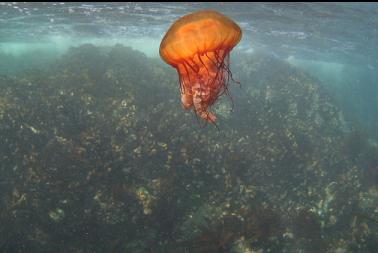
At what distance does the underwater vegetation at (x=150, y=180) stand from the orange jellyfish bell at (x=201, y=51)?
19.9ft

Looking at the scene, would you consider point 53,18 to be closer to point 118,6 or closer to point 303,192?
point 118,6

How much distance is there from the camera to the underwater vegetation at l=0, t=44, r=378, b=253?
9.55m

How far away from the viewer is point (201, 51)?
3.47 m

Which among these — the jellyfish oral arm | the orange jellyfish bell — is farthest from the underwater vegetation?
the orange jellyfish bell

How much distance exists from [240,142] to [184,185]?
3324 millimetres

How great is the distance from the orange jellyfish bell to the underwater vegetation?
19.9ft

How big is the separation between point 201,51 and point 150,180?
7469 millimetres

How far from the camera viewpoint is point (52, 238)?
31.1 ft

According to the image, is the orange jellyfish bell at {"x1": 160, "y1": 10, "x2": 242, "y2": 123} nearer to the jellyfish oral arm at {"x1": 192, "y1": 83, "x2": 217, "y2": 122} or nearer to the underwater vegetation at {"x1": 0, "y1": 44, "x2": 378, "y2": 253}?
the jellyfish oral arm at {"x1": 192, "y1": 83, "x2": 217, "y2": 122}

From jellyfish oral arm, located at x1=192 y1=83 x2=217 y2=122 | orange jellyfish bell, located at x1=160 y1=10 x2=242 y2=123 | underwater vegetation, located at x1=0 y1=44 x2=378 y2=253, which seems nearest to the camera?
orange jellyfish bell, located at x1=160 y1=10 x2=242 y2=123

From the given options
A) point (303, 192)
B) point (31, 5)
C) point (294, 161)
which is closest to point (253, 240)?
point (303, 192)

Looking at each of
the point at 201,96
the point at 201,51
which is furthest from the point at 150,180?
the point at 201,51

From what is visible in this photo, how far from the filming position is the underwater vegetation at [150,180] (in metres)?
9.55

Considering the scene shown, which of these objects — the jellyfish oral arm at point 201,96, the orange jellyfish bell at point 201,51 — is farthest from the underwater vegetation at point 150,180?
the orange jellyfish bell at point 201,51
